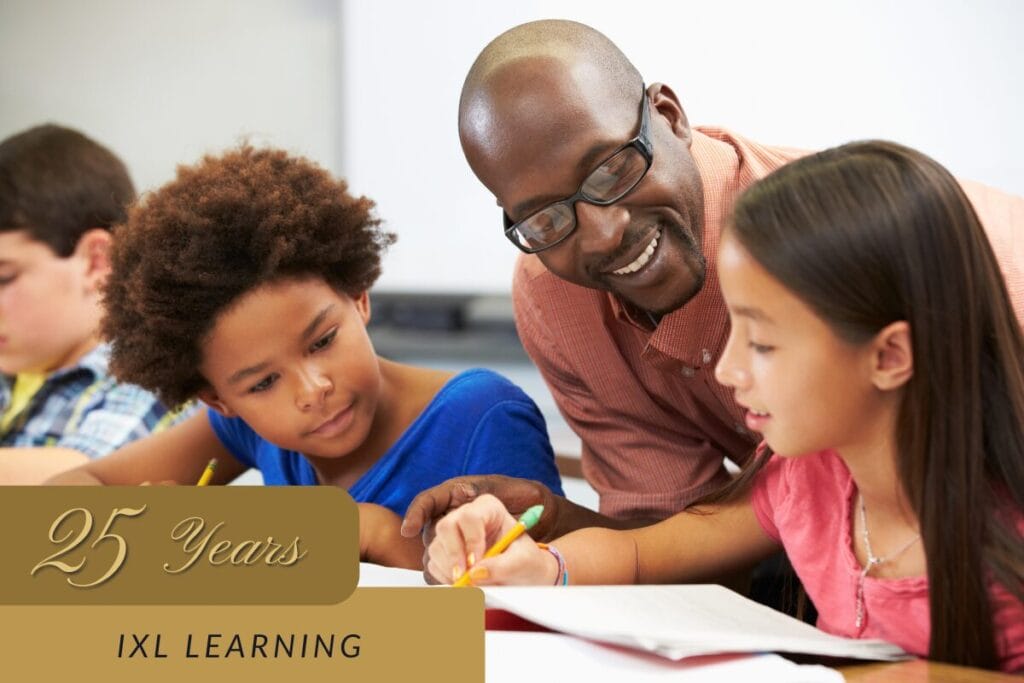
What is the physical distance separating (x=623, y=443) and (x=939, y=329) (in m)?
0.65

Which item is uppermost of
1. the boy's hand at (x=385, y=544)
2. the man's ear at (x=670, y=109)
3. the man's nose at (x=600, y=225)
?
the man's ear at (x=670, y=109)

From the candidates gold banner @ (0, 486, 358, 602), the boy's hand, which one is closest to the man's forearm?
the boy's hand

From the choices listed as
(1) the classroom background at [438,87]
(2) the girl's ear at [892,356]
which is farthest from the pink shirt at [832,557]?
(1) the classroom background at [438,87]

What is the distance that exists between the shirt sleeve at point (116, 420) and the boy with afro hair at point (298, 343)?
469 mm

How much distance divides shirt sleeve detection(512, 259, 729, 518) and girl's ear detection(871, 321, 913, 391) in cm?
54

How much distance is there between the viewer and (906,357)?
849 millimetres

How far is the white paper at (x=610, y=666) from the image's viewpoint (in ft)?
2.39

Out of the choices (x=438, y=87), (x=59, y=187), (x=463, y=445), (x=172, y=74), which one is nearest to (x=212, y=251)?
(x=463, y=445)

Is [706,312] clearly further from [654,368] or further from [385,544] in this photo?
[385,544]

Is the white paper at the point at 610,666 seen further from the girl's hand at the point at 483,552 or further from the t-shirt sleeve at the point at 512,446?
the t-shirt sleeve at the point at 512,446

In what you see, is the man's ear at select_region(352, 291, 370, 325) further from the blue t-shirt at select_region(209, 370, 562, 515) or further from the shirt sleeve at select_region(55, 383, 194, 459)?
the shirt sleeve at select_region(55, 383, 194, 459)

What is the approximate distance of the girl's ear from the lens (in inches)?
33.2

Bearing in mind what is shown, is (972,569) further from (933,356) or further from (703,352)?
(703,352)

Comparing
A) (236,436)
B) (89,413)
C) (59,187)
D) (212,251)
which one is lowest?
(89,413)
